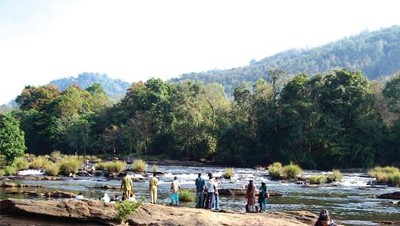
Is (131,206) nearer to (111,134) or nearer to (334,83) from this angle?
(334,83)

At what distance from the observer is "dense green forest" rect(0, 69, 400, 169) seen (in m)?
80.7

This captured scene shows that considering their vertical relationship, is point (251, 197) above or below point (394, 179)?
above

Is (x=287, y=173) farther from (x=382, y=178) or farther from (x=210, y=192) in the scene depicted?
(x=210, y=192)

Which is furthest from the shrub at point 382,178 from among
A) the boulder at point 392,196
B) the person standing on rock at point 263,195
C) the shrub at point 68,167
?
the shrub at point 68,167

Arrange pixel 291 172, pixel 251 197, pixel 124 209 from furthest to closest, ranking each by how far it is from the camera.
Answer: pixel 291 172 < pixel 251 197 < pixel 124 209

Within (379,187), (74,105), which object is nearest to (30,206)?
(379,187)

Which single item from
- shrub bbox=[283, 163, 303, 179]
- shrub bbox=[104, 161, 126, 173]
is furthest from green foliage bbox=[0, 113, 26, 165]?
shrub bbox=[283, 163, 303, 179]

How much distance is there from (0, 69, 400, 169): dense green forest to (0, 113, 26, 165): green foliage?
3906 centimetres

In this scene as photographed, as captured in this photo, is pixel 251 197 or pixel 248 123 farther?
pixel 248 123

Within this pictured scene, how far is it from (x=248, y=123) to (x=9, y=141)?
43850 millimetres

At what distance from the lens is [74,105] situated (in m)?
119

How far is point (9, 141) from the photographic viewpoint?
5709 cm

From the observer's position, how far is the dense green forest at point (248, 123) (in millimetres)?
80688

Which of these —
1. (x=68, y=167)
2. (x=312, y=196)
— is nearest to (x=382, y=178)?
(x=312, y=196)
